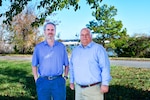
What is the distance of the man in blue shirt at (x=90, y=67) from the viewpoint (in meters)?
6.18

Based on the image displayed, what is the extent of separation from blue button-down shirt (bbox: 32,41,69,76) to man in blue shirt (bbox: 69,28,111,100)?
0.56 m

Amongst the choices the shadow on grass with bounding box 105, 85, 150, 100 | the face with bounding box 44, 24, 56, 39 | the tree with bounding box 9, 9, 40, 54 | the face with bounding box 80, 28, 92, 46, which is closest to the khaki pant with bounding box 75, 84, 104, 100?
the face with bounding box 80, 28, 92, 46

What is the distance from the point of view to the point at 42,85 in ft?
22.4

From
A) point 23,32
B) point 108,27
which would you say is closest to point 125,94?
point 108,27

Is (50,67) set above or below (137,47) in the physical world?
above

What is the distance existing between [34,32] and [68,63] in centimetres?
3941

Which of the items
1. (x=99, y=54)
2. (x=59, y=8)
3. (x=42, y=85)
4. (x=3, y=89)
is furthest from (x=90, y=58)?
(x=3, y=89)

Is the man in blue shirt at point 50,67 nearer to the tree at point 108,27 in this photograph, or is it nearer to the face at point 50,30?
the face at point 50,30

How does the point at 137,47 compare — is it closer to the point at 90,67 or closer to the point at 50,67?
the point at 50,67

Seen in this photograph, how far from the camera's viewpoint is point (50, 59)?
269 inches

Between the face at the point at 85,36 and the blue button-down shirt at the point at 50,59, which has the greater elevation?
the face at the point at 85,36

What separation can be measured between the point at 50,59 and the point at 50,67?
0.14 meters

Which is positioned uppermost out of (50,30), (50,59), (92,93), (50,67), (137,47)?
(50,30)

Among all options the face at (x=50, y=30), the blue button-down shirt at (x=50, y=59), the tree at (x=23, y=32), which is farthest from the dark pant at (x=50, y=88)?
the tree at (x=23, y=32)
